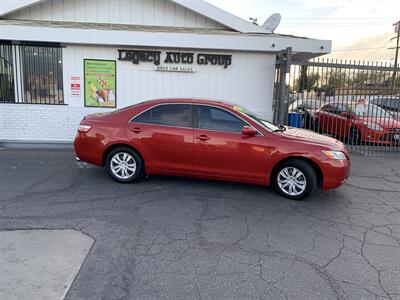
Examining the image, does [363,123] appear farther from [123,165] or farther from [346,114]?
[123,165]

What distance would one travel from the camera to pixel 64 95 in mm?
9055

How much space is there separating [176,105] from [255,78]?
4142 mm

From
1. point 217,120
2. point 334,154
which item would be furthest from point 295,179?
point 217,120

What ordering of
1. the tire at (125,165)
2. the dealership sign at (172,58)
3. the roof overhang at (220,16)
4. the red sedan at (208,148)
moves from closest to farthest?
the red sedan at (208,148), the tire at (125,165), the dealership sign at (172,58), the roof overhang at (220,16)

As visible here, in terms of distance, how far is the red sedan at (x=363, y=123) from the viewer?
32.0ft

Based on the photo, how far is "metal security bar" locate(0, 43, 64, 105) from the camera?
8766 millimetres

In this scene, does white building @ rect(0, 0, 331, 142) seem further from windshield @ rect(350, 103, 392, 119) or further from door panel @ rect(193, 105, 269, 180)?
door panel @ rect(193, 105, 269, 180)

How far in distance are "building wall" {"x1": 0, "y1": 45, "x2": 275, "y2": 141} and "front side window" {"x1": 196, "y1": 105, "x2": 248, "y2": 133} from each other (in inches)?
148

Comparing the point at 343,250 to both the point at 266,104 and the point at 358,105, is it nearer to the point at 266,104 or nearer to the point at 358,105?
the point at 266,104

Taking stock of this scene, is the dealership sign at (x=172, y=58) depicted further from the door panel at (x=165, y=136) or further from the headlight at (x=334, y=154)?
the headlight at (x=334, y=154)

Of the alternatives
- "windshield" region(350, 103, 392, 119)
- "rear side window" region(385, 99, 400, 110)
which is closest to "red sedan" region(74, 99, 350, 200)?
"windshield" region(350, 103, 392, 119)

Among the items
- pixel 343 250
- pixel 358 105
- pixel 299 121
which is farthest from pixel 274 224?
pixel 358 105

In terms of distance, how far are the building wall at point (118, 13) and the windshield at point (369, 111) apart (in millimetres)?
4645

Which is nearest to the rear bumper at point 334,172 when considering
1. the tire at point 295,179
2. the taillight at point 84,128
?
the tire at point 295,179
